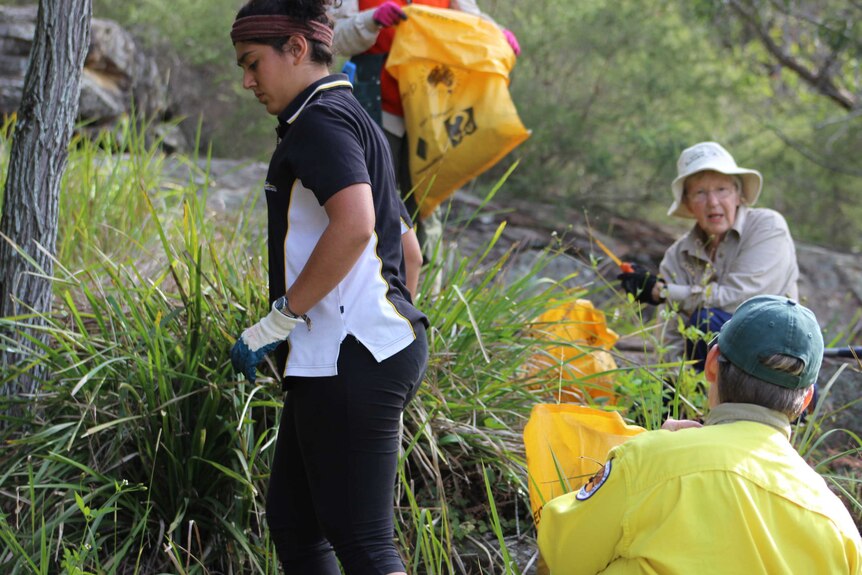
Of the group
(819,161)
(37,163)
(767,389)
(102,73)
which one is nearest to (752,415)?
(767,389)

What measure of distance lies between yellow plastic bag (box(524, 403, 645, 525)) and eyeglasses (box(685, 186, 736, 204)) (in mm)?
1969

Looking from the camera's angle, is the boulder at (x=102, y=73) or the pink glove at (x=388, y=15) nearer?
the pink glove at (x=388, y=15)

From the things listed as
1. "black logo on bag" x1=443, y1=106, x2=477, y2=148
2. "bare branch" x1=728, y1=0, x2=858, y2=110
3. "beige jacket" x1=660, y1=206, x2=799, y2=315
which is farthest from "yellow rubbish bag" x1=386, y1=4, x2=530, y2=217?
"bare branch" x1=728, y1=0, x2=858, y2=110

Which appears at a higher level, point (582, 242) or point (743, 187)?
point (743, 187)

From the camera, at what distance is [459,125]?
13.6ft

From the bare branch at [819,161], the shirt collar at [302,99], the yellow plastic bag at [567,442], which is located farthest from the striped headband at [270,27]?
the bare branch at [819,161]

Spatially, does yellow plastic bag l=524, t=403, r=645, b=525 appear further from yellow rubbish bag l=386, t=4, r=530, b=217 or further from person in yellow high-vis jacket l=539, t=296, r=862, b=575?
yellow rubbish bag l=386, t=4, r=530, b=217

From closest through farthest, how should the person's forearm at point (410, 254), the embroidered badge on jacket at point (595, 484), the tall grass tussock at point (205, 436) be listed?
the embroidered badge on jacket at point (595, 484)
the person's forearm at point (410, 254)
the tall grass tussock at point (205, 436)

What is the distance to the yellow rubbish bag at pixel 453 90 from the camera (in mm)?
4086

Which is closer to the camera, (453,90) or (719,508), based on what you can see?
(719,508)

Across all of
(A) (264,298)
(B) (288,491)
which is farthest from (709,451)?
(A) (264,298)

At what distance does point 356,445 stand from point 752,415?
850mm

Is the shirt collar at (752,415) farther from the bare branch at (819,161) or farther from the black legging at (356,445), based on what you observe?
the bare branch at (819,161)

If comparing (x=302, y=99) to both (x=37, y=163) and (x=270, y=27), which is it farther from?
(x=37, y=163)
